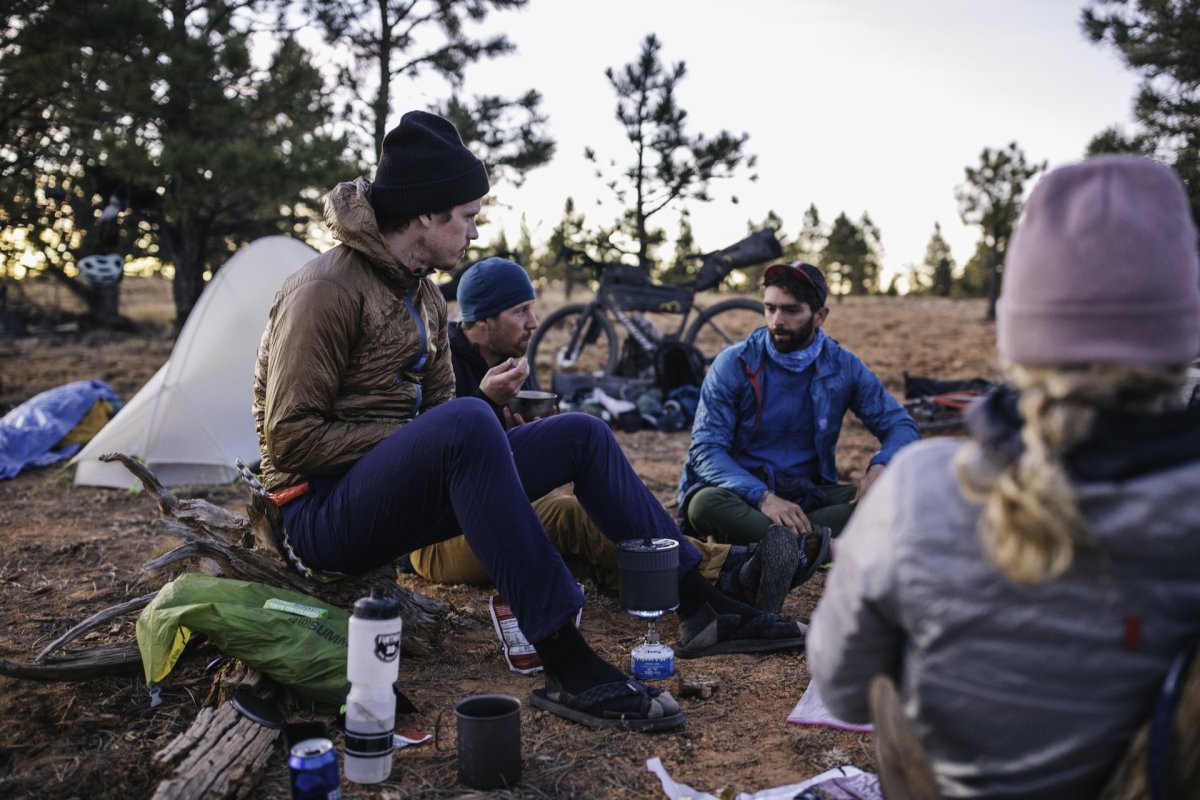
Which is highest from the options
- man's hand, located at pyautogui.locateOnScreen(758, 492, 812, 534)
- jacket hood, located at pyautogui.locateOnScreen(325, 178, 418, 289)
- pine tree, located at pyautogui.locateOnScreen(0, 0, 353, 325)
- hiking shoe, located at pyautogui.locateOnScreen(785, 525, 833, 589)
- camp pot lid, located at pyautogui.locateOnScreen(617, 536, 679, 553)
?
pine tree, located at pyautogui.locateOnScreen(0, 0, 353, 325)

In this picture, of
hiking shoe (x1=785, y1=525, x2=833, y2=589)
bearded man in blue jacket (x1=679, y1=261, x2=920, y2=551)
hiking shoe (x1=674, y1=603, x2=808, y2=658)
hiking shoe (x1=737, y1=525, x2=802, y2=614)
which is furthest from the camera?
bearded man in blue jacket (x1=679, y1=261, x2=920, y2=551)

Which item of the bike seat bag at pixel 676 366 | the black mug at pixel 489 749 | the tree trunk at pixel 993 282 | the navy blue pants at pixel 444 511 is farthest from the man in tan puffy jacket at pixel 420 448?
the tree trunk at pixel 993 282

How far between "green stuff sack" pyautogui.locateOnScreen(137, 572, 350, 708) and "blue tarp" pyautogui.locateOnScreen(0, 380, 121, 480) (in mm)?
4786

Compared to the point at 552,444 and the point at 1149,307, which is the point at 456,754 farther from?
the point at 1149,307

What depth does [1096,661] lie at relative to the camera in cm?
121

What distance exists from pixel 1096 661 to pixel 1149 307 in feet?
1.49

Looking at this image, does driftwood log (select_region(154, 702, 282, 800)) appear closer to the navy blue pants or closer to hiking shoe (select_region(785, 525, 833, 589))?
the navy blue pants

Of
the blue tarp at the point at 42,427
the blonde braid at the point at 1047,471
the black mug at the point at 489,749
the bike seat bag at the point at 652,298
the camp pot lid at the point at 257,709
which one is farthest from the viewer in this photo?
the bike seat bag at the point at 652,298

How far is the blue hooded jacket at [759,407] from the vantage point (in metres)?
3.91

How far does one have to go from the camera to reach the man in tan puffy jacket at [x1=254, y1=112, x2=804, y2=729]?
2.50 meters

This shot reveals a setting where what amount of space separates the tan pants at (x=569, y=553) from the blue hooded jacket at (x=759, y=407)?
41 cm

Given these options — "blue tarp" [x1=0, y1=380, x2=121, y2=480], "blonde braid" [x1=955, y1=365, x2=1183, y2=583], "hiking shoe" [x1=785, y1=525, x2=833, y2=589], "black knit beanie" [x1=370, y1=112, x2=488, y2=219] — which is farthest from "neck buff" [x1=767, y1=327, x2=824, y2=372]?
"blue tarp" [x1=0, y1=380, x2=121, y2=480]

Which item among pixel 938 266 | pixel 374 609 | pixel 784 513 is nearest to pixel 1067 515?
pixel 374 609

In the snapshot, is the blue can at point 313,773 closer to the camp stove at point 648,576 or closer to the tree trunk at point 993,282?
the camp stove at point 648,576
